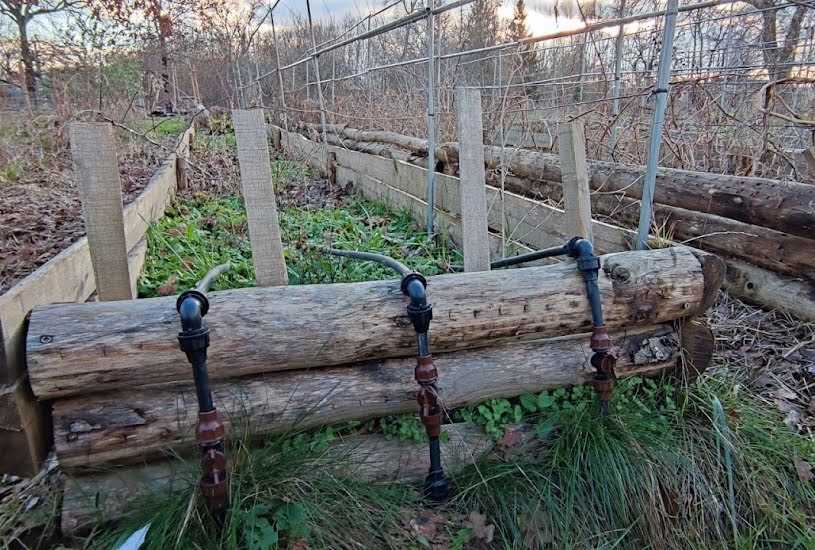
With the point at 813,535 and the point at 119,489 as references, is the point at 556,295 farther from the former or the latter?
the point at 119,489

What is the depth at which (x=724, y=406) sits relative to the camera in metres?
2.32

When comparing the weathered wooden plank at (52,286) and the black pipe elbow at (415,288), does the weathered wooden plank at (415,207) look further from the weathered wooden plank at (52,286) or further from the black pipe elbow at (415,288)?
the weathered wooden plank at (52,286)

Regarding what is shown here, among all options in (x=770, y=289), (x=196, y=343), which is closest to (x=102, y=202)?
(x=196, y=343)

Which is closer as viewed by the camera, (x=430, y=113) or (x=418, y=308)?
(x=418, y=308)

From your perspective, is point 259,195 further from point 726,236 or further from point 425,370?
point 726,236

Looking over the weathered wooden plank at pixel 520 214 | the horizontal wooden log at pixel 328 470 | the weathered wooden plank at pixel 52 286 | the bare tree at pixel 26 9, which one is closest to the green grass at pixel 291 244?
the weathered wooden plank at pixel 52 286

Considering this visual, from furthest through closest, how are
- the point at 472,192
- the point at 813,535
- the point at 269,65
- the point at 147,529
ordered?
the point at 269,65 < the point at 472,192 < the point at 813,535 < the point at 147,529

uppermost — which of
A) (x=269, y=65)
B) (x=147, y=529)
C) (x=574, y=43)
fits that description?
(x=269, y=65)

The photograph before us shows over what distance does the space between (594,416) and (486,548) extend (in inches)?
27.6

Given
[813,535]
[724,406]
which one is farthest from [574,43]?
[813,535]

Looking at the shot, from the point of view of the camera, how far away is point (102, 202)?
6.70 ft

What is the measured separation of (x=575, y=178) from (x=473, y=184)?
517mm

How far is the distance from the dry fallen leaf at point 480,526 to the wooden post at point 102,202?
163cm

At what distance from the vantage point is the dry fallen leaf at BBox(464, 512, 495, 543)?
6.22 feet
